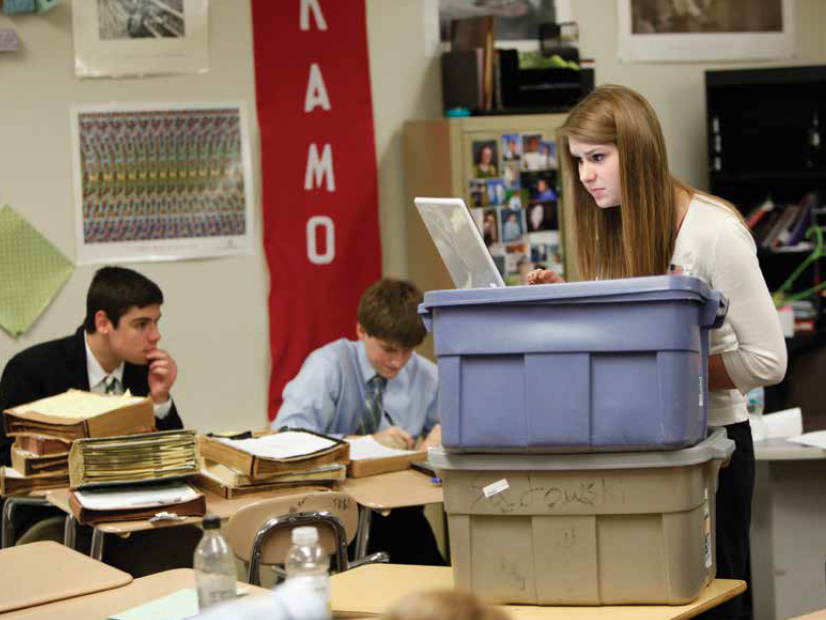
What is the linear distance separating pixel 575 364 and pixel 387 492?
4.65 ft

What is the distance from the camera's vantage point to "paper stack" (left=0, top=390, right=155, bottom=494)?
10.3 ft

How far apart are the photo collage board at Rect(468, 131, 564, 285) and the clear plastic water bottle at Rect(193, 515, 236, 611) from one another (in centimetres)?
297

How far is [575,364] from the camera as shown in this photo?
6.11ft

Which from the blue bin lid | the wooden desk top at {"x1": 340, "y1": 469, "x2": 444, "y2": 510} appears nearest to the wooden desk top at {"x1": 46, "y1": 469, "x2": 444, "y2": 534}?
the wooden desk top at {"x1": 340, "y1": 469, "x2": 444, "y2": 510}

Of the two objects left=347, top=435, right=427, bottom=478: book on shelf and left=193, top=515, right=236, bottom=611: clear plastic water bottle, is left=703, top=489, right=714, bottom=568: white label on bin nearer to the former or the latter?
left=193, top=515, right=236, bottom=611: clear plastic water bottle

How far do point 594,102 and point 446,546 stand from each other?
2.62m

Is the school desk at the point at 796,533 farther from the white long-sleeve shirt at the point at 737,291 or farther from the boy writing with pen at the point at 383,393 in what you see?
the white long-sleeve shirt at the point at 737,291

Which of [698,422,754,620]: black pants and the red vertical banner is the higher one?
the red vertical banner

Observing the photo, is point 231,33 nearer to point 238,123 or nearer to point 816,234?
point 238,123

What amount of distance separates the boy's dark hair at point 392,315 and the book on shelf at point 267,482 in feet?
2.10

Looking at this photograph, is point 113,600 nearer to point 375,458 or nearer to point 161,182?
point 375,458

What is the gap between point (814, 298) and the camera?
5.22 metres

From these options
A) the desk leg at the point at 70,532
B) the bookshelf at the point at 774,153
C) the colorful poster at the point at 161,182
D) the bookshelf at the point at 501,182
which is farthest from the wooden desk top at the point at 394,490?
the bookshelf at the point at 774,153

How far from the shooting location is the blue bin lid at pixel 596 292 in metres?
1.81
